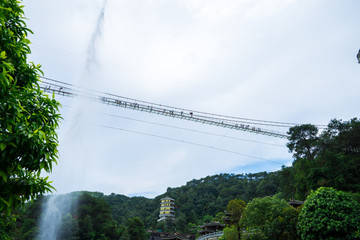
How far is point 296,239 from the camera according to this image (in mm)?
24953

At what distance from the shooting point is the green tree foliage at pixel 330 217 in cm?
1953

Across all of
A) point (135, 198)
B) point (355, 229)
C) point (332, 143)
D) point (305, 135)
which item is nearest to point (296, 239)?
point (355, 229)

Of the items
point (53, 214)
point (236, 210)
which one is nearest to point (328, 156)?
point (236, 210)

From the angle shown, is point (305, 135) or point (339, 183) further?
point (305, 135)

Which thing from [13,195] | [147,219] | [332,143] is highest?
[332,143]

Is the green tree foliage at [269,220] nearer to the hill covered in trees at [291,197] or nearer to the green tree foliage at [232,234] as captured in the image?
the hill covered in trees at [291,197]

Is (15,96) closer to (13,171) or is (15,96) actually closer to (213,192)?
(13,171)

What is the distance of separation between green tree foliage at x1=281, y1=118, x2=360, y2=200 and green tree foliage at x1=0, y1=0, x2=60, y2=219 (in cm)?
3669

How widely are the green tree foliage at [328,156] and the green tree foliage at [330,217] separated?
14248mm

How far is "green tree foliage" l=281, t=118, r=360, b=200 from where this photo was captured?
3469 centimetres

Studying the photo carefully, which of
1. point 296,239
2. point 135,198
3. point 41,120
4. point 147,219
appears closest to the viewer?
point 41,120

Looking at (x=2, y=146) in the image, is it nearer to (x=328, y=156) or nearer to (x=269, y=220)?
(x=269, y=220)

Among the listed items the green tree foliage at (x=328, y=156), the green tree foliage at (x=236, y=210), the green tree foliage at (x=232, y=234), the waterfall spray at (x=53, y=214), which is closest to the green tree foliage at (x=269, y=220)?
the green tree foliage at (x=232, y=234)

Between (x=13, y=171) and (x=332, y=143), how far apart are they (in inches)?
1757
